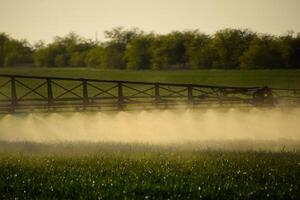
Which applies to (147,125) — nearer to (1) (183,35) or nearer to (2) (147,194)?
(2) (147,194)

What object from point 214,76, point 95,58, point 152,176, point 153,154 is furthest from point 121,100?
point 95,58

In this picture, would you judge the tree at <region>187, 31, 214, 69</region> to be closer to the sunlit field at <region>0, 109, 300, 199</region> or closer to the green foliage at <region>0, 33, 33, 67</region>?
the green foliage at <region>0, 33, 33, 67</region>

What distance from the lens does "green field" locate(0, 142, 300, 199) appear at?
9.80m

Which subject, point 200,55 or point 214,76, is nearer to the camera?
point 214,76

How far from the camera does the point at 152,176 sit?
11242 mm

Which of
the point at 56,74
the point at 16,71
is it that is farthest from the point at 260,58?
the point at 16,71

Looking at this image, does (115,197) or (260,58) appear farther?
(260,58)

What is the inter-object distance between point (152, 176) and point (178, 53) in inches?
2727

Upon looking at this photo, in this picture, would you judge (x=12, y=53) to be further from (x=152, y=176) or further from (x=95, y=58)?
(x=152, y=176)

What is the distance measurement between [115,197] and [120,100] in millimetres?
16384

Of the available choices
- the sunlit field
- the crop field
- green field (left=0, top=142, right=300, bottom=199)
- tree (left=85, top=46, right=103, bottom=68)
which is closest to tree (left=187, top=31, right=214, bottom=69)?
tree (left=85, top=46, right=103, bottom=68)

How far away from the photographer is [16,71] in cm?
7562

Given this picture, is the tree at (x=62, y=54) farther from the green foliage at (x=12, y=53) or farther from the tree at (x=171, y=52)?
the tree at (x=171, y=52)

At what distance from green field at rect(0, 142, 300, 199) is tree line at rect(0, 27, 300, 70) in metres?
62.3
